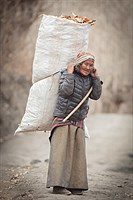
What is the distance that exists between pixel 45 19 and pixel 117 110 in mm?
8383

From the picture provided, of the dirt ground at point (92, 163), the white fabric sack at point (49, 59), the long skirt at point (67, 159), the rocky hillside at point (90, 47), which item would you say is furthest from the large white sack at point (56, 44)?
the rocky hillside at point (90, 47)

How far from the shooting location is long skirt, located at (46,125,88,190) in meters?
4.90

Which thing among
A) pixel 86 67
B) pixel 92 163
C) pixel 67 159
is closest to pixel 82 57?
pixel 86 67

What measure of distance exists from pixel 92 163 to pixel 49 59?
320cm

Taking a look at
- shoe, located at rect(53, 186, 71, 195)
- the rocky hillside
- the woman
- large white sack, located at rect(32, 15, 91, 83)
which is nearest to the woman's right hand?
the woman

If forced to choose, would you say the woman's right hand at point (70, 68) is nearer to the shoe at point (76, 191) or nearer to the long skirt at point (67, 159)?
the long skirt at point (67, 159)

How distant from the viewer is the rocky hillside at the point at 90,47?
8.35 metres

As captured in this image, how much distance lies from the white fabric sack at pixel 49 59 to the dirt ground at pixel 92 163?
78cm

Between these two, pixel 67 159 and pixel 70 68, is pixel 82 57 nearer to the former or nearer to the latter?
pixel 70 68

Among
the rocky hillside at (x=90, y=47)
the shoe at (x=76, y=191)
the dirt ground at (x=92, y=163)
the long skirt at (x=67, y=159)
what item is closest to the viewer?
the long skirt at (x=67, y=159)

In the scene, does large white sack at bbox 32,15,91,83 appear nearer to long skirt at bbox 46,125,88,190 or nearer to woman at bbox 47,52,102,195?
woman at bbox 47,52,102,195

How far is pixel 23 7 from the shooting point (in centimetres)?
841

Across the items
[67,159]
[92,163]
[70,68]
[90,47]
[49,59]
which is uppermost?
[90,47]

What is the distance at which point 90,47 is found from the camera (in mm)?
10633
